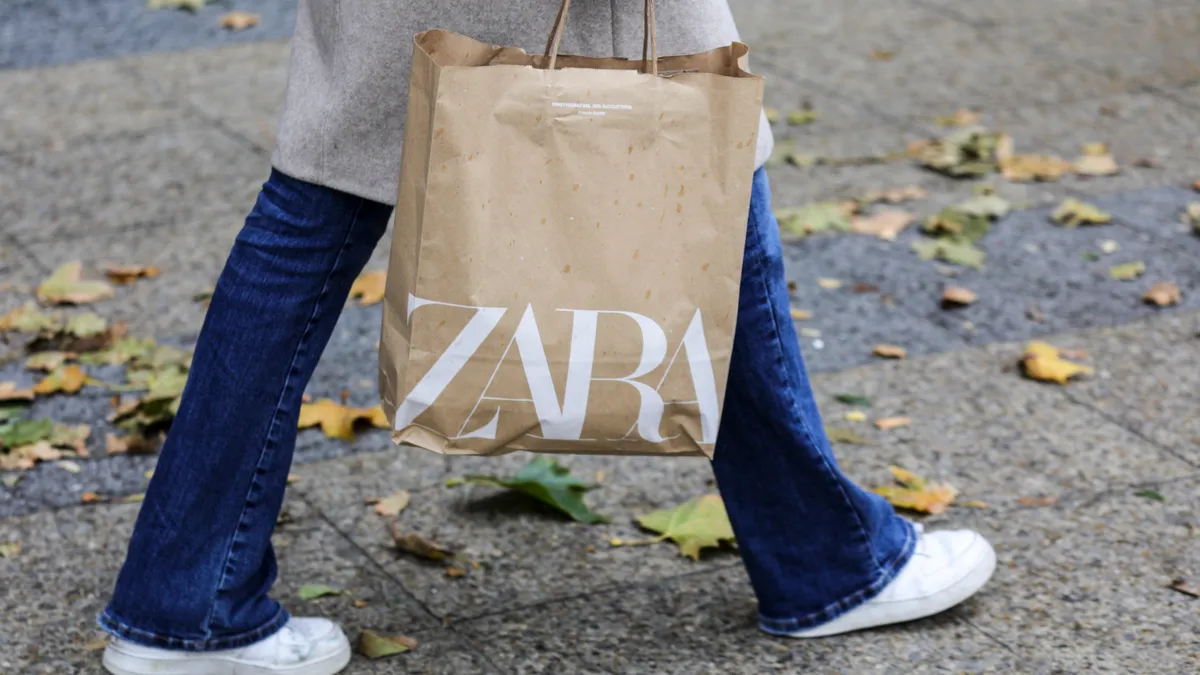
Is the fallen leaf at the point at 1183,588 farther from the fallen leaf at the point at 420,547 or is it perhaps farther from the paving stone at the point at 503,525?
the fallen leaf at the point at 420,547

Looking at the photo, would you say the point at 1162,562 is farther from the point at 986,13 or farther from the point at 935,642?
the point at 986,13

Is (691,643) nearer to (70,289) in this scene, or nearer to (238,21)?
(70,289)

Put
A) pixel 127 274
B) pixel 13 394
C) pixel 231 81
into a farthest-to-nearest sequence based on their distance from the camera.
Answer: pixel 231 81 → pixel 127 274 → pixel 13 394

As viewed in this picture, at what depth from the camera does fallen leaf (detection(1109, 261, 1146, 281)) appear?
454 cm

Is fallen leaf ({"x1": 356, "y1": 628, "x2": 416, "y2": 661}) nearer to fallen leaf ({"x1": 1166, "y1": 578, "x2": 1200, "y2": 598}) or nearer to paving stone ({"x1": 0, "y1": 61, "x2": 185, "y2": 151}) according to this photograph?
fallen leaf ({"x1": 1166, "y1": 578, "x2": 1200, "y2": 598})

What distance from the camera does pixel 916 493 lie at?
3.34 m

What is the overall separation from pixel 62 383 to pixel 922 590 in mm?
2185

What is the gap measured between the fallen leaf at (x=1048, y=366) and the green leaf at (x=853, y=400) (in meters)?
0.46

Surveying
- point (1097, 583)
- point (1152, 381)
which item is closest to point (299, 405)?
point (1097, 583)

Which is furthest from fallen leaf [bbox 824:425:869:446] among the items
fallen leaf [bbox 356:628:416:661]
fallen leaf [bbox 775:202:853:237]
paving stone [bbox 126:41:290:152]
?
paving stone [bbox 126:41:290:152]

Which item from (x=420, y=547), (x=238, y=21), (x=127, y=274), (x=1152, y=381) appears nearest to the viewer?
Answer: (x=420, y=547)

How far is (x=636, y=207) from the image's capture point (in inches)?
84.0

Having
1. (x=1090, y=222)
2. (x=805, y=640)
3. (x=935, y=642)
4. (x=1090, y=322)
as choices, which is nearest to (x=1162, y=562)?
(x=935, y=642)

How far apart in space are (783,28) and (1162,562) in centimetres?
459
